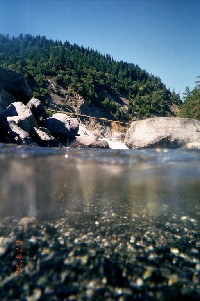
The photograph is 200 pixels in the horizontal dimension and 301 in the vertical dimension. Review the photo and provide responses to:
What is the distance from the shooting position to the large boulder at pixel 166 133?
56.4ft

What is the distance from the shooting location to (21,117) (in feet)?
61.7

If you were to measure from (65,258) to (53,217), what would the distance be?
1425mm

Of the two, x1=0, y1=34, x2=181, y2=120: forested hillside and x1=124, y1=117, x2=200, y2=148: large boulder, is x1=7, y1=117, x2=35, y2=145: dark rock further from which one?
x1=0, y1=34, x2=181, y2=120: forested hillside

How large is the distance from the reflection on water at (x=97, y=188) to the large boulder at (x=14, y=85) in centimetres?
1562

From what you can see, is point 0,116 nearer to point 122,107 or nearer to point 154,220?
point 154,220

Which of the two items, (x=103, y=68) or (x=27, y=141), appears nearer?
(x=27, y=141)

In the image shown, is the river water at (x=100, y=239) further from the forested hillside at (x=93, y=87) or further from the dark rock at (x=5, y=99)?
the forested hillside at (x=93, y=87)

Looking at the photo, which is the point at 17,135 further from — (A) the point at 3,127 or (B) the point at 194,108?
(B) the point at 194,108

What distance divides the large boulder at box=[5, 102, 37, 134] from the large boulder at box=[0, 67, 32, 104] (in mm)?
3950

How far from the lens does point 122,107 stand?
120375mm

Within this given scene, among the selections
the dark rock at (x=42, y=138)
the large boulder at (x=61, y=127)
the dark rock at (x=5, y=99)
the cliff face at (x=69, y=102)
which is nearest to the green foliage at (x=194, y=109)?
the cliff face at (x=69, y=102)

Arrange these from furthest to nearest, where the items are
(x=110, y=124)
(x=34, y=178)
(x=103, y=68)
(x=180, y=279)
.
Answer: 1. (x=103, y=68)
2. (x=110, y=124)
3. (x=34, y=178)
4. (x=180, y=279)

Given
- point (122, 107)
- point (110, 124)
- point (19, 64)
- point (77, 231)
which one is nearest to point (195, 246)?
point (77, 231)

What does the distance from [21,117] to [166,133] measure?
1060 cm
